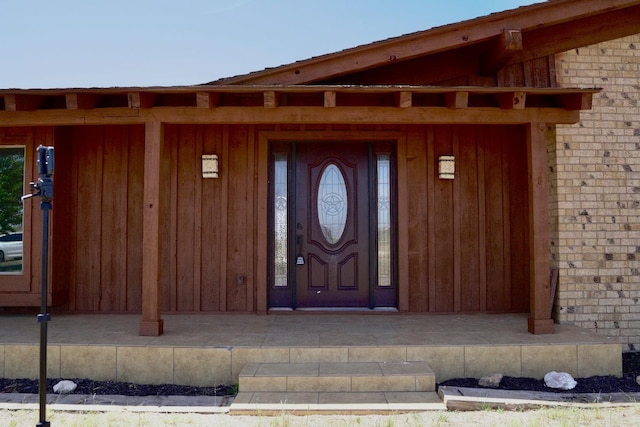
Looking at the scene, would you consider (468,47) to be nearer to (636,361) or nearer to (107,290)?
(636,361)

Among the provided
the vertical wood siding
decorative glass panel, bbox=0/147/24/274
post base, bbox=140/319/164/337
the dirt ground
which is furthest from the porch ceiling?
the dirt ground

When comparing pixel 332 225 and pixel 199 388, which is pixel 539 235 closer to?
pixel 332 225

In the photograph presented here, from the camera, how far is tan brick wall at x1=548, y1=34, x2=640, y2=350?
5113mm

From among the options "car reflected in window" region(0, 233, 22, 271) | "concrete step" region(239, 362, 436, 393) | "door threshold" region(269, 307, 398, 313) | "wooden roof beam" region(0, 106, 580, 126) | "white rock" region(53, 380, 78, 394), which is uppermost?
"wooden roof beam" region(0, 106, 580, 126)

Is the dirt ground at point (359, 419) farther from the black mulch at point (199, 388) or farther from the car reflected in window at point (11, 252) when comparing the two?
the car reflected in window at point (11, 252)

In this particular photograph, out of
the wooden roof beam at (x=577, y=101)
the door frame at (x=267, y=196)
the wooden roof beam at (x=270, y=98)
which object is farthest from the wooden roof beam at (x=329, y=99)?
the wooden roof beam at (x=577, y=101)

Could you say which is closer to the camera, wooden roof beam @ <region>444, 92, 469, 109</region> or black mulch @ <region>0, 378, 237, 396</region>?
black mulch @ <region>0, 378, 237, 396</region>

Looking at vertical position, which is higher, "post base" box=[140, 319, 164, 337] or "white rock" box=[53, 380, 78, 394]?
"post base" box=[140, 319, 164, 337]

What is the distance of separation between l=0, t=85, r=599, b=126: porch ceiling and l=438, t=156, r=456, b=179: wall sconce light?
3.22 feet

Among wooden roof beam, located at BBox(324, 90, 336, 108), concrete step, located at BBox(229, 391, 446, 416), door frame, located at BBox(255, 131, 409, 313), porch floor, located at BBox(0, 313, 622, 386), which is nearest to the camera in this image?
concrete step, located at BBox(229, 391, 446, 416)

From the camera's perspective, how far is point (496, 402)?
3482mm

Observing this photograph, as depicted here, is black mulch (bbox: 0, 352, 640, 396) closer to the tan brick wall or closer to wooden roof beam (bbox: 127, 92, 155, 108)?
the tan brick wall

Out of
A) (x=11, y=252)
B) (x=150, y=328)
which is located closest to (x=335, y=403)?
(x=150, y=328)

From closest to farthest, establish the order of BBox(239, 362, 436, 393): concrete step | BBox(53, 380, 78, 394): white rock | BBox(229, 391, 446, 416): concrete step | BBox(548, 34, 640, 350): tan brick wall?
BBox(229, 391, 446, 416): concrete step, BBox(239, 362, 436, 393): concrete step, BBox(53, 380, 78, 394): white rock, BBox(548, 34, 640, 350): tan brick wall
